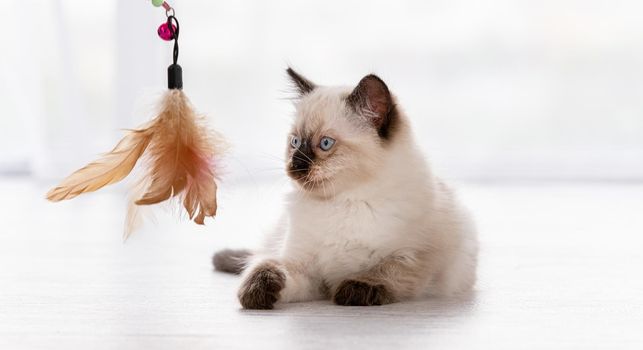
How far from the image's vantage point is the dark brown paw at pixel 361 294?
71.1 inches

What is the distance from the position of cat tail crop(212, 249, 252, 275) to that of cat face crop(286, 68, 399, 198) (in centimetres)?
47

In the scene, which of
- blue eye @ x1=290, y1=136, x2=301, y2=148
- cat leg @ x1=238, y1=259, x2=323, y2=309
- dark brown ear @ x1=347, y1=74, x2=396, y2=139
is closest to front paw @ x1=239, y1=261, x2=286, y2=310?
cat leg @ x1=238, y1=259, x2=323, y2=309

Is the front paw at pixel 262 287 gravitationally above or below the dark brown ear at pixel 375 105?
below

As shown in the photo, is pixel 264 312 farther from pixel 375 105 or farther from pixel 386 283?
pixel 375 105

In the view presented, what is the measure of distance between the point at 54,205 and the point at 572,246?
229cm

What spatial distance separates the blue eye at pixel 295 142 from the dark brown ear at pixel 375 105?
0.44 feet

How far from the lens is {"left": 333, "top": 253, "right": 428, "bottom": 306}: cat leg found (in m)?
1.81

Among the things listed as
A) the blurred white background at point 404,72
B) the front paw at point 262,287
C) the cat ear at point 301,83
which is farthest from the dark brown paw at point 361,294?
the blurred white background at point 404,72

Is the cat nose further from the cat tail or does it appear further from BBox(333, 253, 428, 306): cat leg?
the cat tail

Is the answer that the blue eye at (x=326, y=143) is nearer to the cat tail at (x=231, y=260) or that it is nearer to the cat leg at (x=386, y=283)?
the cat leg at (x=386, y=283)

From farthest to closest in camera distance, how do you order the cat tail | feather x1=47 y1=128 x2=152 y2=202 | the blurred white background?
the blurred white background
the cat tail
feather x1=47 y1=128 x2=152 y2=202

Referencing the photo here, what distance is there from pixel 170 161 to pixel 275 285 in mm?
327

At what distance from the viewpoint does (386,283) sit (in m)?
1.82

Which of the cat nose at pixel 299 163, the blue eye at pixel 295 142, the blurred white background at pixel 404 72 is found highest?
the blue eye at pixel 295 142
